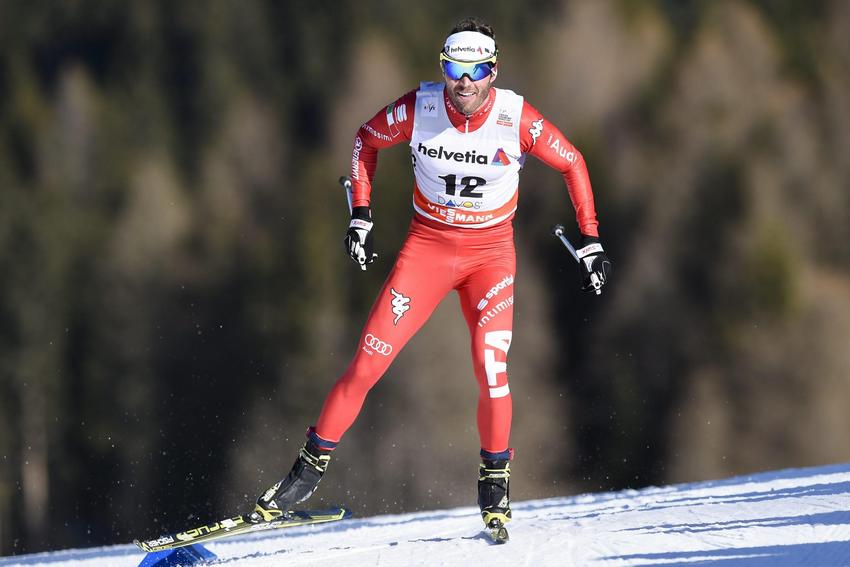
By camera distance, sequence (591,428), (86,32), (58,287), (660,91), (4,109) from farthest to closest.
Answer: (86,32)
(4,109)
(660,91)
(58,287)
(591,428)

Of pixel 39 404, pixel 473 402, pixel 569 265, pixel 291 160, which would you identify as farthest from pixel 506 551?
pixel 291 160

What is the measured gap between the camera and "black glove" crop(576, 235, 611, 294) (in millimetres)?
5297

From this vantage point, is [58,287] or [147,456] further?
[58,287]

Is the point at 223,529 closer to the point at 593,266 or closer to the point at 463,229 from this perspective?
the point at 463,229

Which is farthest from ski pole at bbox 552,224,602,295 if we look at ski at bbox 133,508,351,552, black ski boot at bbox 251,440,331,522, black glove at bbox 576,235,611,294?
ski at bbox 133,508,351,552

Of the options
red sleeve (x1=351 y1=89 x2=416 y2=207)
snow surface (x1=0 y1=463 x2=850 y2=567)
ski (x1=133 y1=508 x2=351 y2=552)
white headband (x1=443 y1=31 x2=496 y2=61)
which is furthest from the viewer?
red sleeve (x1=351 y1=89 x2=416 y2=207)

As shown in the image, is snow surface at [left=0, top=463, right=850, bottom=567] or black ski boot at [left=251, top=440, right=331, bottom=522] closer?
snow surface at [left=0, top=463, right=850, bottom=567]

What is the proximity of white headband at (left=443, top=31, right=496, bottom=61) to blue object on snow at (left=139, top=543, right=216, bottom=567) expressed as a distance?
2603 millimetres

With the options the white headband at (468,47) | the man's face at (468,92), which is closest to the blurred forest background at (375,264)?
the man's face at (468,92)

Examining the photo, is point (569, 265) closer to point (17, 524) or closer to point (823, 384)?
point (823, 384)

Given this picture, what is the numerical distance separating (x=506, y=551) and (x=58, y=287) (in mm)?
→ 32447

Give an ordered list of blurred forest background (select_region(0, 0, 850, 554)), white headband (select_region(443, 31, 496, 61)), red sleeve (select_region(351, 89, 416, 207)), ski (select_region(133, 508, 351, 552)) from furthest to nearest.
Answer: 1. blurred forest background (select_region(0, 0, 850, 554))
2. red sleeve (select_region(351, 89, 416, 207))
3. ski (select_region(133, 508, 351, 552))
4. white headband (select_region(443, 31, 496, 61))

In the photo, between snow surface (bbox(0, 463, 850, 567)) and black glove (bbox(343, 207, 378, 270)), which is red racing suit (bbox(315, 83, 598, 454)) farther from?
snow surface (bbox(0, 463, 850, 567))

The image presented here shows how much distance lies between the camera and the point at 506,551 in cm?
513
